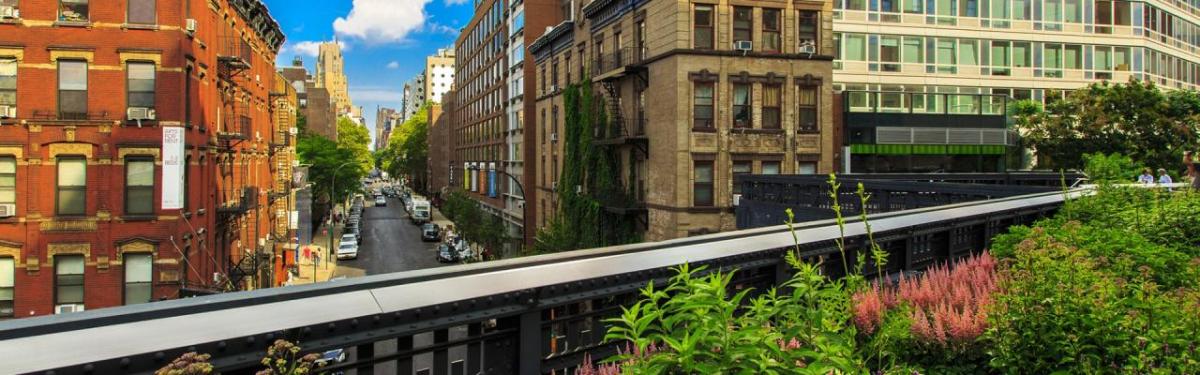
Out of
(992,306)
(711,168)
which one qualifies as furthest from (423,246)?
(992,306)

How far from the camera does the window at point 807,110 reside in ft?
101

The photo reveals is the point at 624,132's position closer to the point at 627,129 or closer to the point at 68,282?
the point at 627,129

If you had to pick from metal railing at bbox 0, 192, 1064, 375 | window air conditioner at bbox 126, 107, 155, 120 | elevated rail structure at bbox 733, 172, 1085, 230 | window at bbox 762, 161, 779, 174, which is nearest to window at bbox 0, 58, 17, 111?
window air conditioner at bbox 126, 107, 155, 120

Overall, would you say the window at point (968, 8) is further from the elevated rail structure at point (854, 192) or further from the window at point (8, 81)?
the window at point (8, 81)

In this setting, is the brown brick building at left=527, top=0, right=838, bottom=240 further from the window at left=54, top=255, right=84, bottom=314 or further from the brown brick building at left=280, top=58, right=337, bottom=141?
the brown brick building at left=280, top=58, right=337, bottom=141

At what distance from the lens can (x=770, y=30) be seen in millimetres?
29906

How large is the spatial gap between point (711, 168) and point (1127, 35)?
29.5 metres

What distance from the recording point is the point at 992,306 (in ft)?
15.1

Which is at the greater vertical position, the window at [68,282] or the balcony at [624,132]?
the balcony at [624,132]

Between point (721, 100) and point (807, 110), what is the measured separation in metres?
3.89

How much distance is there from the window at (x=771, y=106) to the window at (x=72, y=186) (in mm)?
22856

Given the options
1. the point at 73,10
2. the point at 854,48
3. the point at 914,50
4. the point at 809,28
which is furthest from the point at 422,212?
the point at 73,10

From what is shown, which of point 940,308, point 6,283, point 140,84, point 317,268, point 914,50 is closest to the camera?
point 940,308

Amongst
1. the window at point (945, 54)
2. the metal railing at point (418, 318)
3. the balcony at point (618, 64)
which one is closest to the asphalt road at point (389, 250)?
the balcony at point (618, 64)
